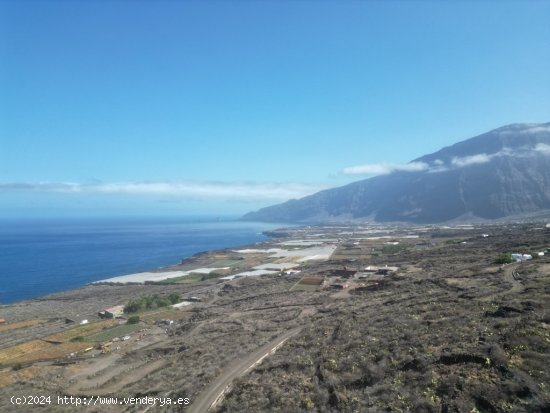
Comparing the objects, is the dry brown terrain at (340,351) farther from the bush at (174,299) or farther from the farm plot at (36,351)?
the bush at (174,299)

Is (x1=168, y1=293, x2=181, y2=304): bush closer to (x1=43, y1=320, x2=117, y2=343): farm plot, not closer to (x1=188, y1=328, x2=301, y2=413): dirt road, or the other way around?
(x1=43, y1=320, x2=117, y2=343): farm plot

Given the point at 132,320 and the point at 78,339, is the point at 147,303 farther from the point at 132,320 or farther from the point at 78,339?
the point at 78,339

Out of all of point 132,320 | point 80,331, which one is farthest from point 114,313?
point 80,331

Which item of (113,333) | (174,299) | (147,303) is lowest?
(174,299)

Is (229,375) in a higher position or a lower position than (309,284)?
higher

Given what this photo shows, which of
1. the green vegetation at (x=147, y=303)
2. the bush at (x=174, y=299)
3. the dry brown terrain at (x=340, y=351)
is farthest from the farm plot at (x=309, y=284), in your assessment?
the green vegetation at (x=147, y=303)

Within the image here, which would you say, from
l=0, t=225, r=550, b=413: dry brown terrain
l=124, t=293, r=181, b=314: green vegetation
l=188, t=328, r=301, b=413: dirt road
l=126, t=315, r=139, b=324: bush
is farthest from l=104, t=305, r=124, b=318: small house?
l=188, t=328, r=301, b=413: dirt road

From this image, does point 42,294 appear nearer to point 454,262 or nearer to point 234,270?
point 234,270

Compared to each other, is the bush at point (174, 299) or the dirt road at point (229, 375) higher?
the dirt road at point (229, 375)

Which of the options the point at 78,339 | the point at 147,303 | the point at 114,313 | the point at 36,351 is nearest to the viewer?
the point at 36,351

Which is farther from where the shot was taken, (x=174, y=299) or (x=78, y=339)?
(x=174, y=299)

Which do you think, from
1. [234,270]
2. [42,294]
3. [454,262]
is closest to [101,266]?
[42,294]
